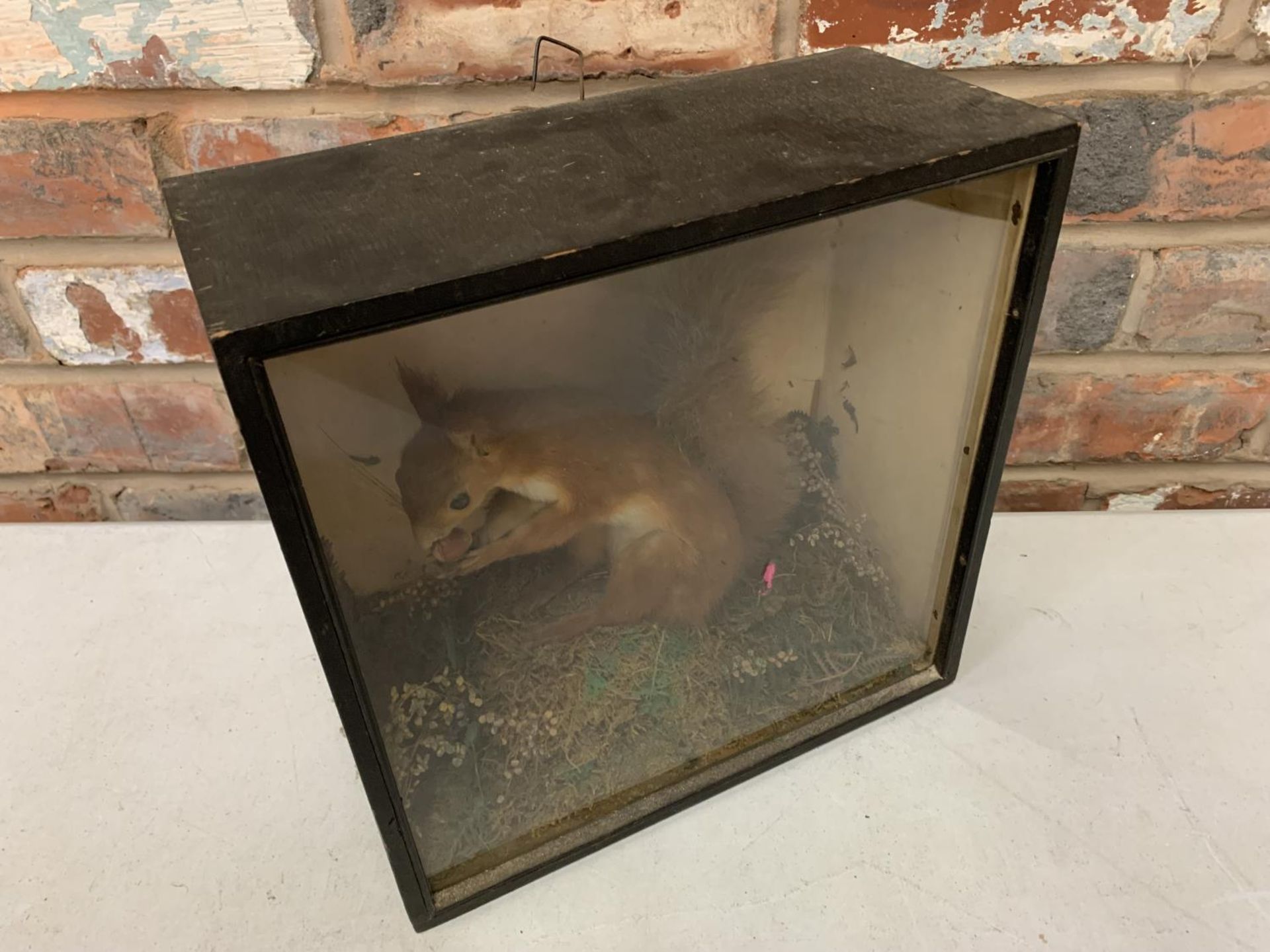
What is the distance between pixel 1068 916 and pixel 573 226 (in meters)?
0.48

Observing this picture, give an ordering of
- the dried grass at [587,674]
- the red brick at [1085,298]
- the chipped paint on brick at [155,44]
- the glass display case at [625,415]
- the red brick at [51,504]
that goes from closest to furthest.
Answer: the glass display case at [625,415], the dried grass at [587,674], the chipped paint on brick at [155,44], the red brick at [1085,298], the red brick at [51,504]

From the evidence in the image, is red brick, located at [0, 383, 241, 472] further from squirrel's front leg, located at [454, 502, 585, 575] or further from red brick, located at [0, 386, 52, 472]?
squirrel's front leg, located at [454, 502, 585, 575]

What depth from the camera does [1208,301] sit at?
795mm

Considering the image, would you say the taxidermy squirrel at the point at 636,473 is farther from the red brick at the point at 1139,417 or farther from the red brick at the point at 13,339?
the red brick at the point at 13,339

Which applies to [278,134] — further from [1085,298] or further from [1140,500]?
[1140,500]

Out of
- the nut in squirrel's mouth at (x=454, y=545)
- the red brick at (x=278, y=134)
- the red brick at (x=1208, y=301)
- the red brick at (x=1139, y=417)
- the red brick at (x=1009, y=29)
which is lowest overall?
the red brick at (x=1139, y=417)

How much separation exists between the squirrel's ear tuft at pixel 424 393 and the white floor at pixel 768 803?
319 mm

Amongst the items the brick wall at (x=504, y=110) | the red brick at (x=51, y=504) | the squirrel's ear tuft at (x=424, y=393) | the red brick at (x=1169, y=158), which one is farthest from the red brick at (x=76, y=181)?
the red brick at (x=1169, y=158)

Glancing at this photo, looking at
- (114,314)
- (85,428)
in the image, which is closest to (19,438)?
(85,428)

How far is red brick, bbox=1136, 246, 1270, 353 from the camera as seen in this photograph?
0.77 m

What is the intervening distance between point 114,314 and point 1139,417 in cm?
86

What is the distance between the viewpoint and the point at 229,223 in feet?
1.47

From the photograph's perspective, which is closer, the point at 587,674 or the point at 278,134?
the point at 587,674

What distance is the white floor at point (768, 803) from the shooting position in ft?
1.89
